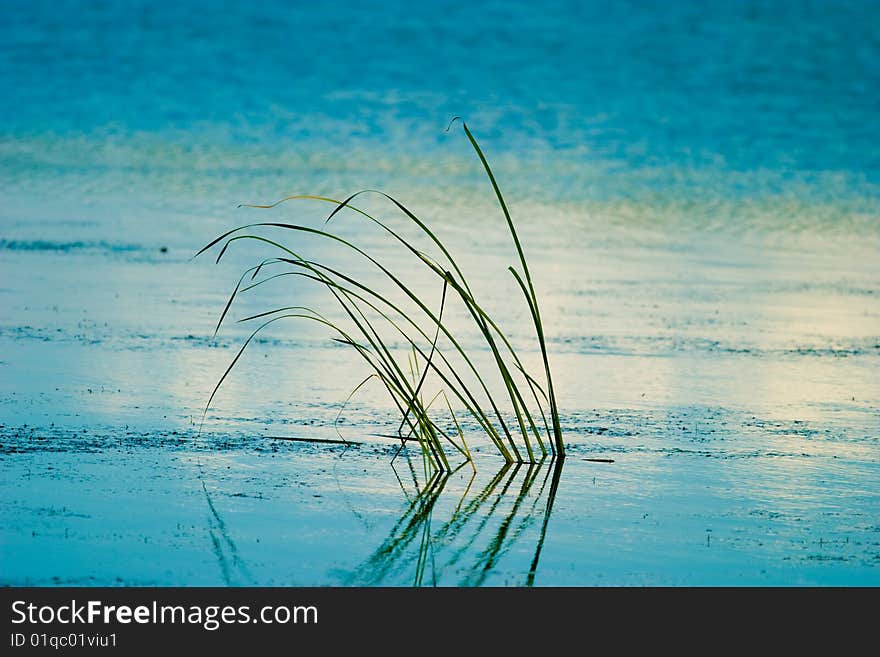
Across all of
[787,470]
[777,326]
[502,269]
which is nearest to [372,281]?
[502,269]

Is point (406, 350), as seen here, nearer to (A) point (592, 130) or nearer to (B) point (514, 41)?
(A) point (592, 130)

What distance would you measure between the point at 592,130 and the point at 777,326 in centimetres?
927

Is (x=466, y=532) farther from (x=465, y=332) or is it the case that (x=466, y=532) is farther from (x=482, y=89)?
(x=482, y=89)

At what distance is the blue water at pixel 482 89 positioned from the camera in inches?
510

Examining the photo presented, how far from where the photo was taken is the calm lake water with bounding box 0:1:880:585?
10.4 ft

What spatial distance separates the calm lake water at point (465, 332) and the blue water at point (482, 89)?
0.27 feet

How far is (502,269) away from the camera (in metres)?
7.85

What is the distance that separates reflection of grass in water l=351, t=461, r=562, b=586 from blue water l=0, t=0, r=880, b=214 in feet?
25.3

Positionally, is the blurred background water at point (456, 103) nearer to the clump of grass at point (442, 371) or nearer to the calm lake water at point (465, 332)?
the calm lake water at point (465, 332)

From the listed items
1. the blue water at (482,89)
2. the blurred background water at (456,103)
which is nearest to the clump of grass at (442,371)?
the blurred background water at (456,103)

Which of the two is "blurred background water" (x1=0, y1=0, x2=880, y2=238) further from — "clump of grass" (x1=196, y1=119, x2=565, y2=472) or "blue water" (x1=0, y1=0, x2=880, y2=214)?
"clump of grass" (x1=196, y1=119, x2=565, y2=472)

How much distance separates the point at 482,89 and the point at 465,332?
11764 mm

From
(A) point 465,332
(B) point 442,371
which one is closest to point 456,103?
(A) point 465,332
